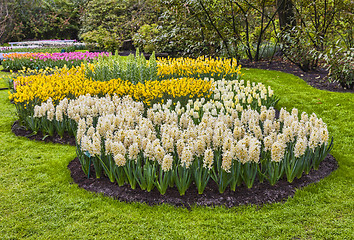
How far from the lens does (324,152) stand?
3.72 metres

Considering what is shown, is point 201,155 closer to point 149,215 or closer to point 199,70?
point 149,215

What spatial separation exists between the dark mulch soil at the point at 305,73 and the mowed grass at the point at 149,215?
428 centimetres

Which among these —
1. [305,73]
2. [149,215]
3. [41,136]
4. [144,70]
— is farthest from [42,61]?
[149,215]

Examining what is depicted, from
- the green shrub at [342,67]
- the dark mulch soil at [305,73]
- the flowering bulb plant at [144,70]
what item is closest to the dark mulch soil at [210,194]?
the flowering bulb plant at [144,70]

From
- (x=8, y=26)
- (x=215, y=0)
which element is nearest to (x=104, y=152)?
(x=215, y=0)

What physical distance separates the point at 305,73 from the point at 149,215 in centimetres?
836

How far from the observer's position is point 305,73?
977 centimetres

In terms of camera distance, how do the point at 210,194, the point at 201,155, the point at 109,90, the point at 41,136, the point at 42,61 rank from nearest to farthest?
the point at 210,194 < the point at 201,155 < the point at 41,136 < the point at 109,90 < the point at 42,61

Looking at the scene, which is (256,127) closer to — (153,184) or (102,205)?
(153,184)

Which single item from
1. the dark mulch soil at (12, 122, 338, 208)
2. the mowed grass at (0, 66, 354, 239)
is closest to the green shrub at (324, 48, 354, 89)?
the mowed grass at (0, 66, 354, 239)

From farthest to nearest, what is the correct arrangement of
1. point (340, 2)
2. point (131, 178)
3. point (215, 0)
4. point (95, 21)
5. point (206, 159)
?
point (95, 21)
point (215, 0)
point (340, 2)
point (131, 178)
point (206, 159)

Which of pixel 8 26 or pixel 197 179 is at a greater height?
pixel 8 26

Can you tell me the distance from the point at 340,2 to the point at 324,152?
24.8ft

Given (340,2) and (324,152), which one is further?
(340,2)
